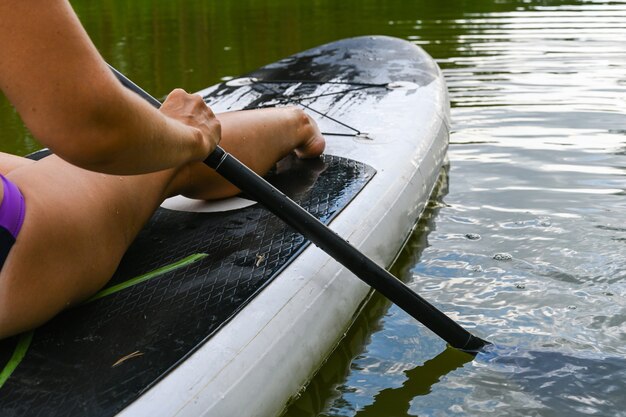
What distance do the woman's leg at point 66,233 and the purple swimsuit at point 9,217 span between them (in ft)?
0.06

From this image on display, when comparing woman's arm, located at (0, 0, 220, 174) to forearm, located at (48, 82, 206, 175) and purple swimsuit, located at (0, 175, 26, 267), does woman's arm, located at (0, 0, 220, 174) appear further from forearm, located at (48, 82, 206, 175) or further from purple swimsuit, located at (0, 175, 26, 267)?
purple swimsuit, located at (0, 175, 26, 267)

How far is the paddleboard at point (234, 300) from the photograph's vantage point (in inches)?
76.5

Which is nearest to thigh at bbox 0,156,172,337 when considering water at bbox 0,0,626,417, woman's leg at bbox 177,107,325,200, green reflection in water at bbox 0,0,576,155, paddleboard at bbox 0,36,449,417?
paddleboard at bbox 0,36,449,417

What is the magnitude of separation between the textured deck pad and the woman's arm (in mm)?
575

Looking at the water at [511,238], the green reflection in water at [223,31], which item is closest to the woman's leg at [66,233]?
the water at [511,238]

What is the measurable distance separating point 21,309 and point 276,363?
0.70m

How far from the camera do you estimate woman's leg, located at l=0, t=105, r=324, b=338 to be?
1.99 m

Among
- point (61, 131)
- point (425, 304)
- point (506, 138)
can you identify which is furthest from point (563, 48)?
point (61, 131)

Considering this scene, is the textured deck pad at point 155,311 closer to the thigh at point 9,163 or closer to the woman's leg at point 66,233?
the woman's leg at point 66,233

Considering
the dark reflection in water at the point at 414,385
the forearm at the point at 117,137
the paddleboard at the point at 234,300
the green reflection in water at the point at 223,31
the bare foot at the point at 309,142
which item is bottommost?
the green reflection in water at the point at 223,31

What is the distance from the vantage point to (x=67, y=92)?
1438 mm

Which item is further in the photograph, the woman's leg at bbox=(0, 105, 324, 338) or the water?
the water

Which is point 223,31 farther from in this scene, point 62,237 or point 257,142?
point 62,237

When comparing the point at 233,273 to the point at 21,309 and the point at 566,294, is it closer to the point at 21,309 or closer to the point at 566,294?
the point at 21,309
